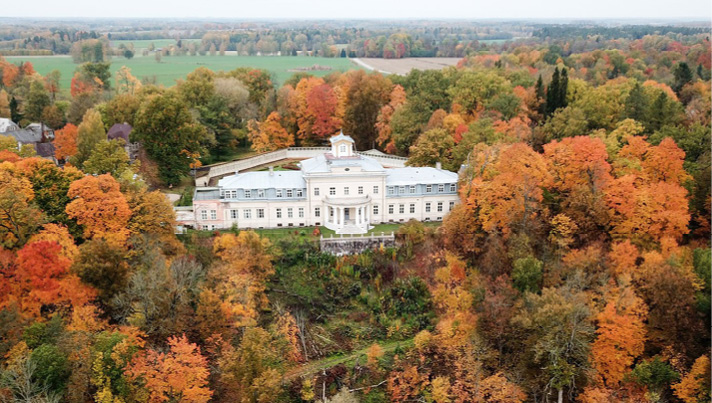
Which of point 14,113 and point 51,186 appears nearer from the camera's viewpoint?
point 51,186

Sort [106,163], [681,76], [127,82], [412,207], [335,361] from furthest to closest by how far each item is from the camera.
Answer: [127,82] < [681,76] < [412,207] < [106,163] < [335,361]

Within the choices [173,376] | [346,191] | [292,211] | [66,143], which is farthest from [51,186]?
[66,143]

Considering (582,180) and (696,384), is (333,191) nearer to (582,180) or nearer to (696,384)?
(582,180)

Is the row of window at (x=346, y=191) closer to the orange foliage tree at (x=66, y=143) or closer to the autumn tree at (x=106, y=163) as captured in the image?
the autumn tree at (x=106, y=163)

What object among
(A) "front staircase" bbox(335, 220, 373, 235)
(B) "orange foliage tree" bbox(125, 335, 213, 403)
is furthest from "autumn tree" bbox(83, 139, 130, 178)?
(B) "orange foliage tree" bbox(125, 335, 213, 403)

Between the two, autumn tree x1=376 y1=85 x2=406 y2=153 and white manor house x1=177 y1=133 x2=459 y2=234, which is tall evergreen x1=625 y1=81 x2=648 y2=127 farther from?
autumn tree x1=376 y1=85 x2=406 y2=153
